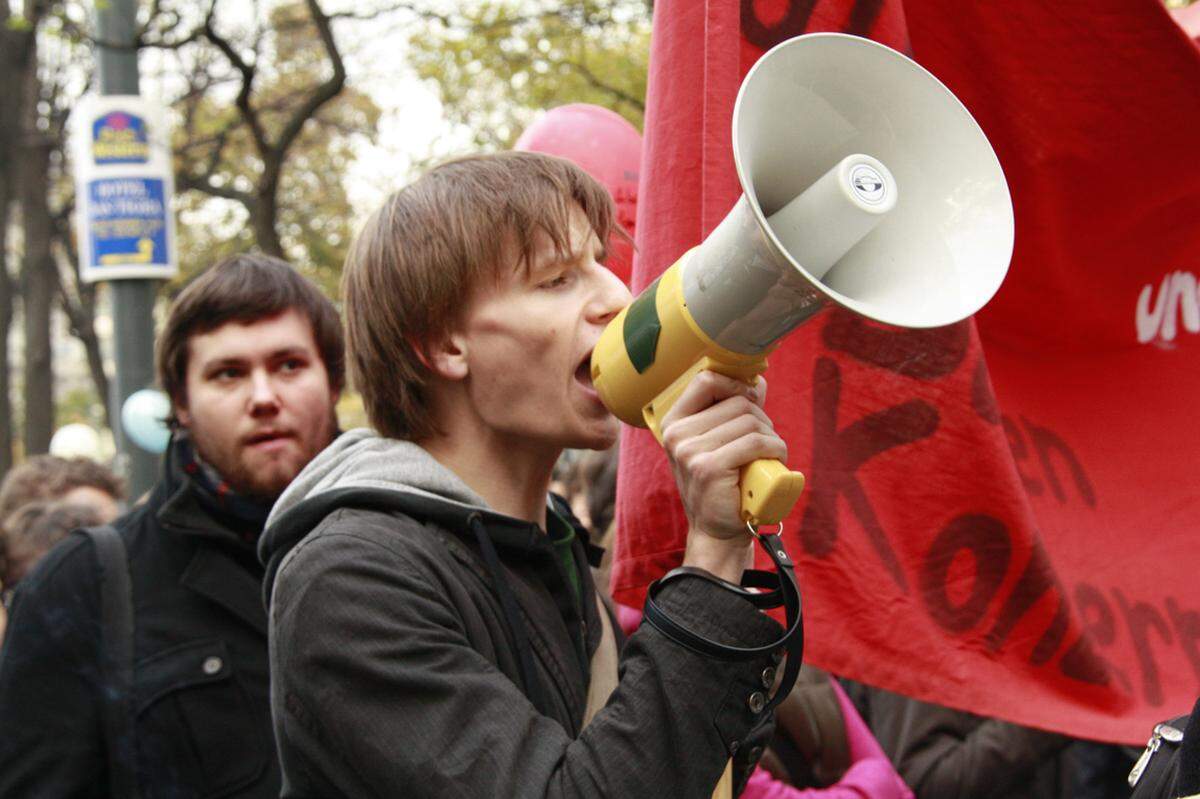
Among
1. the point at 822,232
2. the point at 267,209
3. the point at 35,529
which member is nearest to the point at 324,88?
the point at 267,209

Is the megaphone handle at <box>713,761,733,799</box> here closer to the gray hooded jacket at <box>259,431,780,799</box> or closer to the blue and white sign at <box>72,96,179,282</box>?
the gray hooded jacket at <box>259,431,780,799</box>

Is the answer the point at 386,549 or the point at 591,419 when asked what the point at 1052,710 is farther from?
the point at 386,549

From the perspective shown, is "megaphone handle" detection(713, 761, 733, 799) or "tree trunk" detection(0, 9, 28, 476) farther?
"tree trunk" detection(0, 9, 28, 476)

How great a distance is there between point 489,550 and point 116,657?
1200mm

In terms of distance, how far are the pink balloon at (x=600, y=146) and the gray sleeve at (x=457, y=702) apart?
145cm

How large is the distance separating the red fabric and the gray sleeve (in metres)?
0.44

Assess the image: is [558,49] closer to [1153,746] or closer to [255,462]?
[255,462]

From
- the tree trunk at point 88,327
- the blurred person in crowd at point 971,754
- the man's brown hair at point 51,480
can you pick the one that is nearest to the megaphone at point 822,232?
the blurred person in crowd at point 971,754

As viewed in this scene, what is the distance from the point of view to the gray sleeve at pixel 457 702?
1516mm

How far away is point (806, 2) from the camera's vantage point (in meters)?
2.14

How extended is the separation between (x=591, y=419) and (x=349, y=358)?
0.41 m

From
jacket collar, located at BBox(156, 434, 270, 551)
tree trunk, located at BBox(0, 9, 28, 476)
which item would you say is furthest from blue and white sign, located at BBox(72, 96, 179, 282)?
tree trunk, located at BBox(0, 9, 28, 476)

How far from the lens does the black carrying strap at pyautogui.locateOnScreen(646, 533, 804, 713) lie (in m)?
1.58

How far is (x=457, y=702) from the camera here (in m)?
1.54
